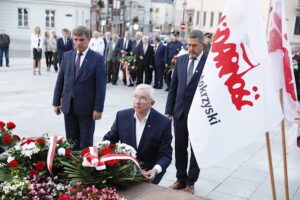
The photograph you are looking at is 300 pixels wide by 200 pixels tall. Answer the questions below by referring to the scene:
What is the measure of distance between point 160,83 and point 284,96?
9228mm

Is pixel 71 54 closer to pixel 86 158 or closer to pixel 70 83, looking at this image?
pixel 70 83

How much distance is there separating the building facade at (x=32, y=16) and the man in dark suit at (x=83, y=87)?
94.2 ft

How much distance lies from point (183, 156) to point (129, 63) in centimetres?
804

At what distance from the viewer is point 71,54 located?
4.70 meters

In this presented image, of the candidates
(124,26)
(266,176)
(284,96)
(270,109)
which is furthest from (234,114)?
(124,26)

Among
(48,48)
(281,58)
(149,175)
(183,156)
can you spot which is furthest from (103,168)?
(48,48)

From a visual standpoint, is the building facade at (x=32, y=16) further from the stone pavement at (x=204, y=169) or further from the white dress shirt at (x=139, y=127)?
the white dress shirt at (x=139, y=127)

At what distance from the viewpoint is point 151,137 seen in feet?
11.5

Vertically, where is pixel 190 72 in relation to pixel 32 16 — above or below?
below

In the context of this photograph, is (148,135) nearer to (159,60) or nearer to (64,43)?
(159,60)

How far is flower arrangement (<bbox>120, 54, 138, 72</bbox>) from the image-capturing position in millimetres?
12383

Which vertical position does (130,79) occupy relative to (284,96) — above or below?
below

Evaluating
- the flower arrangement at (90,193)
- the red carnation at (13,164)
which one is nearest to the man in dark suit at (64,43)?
the red carnation at (13,164)

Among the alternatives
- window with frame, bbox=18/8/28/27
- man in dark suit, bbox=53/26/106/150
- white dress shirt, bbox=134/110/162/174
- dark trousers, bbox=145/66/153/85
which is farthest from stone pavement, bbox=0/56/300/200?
window with frame, bbox=18/8/28/27
